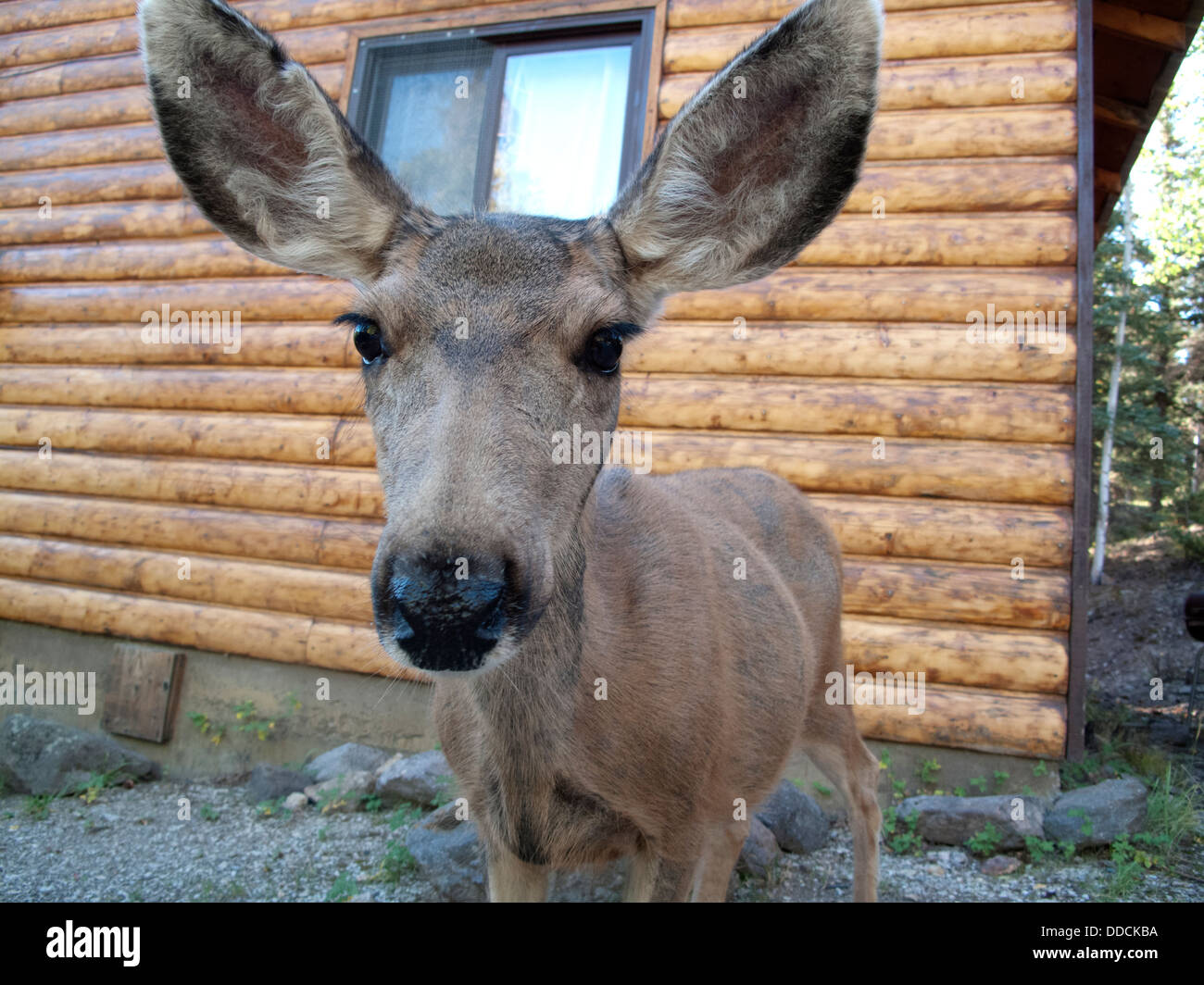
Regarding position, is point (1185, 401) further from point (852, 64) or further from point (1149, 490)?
point (852, 64)

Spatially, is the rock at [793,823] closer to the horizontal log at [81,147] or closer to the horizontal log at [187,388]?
the horizontal log at [187,388]

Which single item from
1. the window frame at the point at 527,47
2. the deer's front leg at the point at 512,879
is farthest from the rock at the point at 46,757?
the window frame at the point at 527,47

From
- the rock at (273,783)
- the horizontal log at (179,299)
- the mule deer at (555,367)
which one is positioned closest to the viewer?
the mule deer at (555,367)

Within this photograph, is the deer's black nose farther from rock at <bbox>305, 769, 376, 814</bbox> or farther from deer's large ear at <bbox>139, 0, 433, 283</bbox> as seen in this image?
rock at <bbox>305, 769, 376, 814</bbox>

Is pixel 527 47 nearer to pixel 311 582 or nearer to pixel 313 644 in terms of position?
pixel 311 582

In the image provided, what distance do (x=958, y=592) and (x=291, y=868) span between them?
15.1 ft

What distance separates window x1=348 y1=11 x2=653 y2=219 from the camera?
6488mm

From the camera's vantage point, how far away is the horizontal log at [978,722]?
4.98m

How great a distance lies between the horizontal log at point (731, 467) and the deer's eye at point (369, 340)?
3.35m

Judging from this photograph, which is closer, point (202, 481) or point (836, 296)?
point (836, 296)

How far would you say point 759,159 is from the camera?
2545 millimetres

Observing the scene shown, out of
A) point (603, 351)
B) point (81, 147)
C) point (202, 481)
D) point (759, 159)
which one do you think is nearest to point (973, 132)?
point (759, 159)
